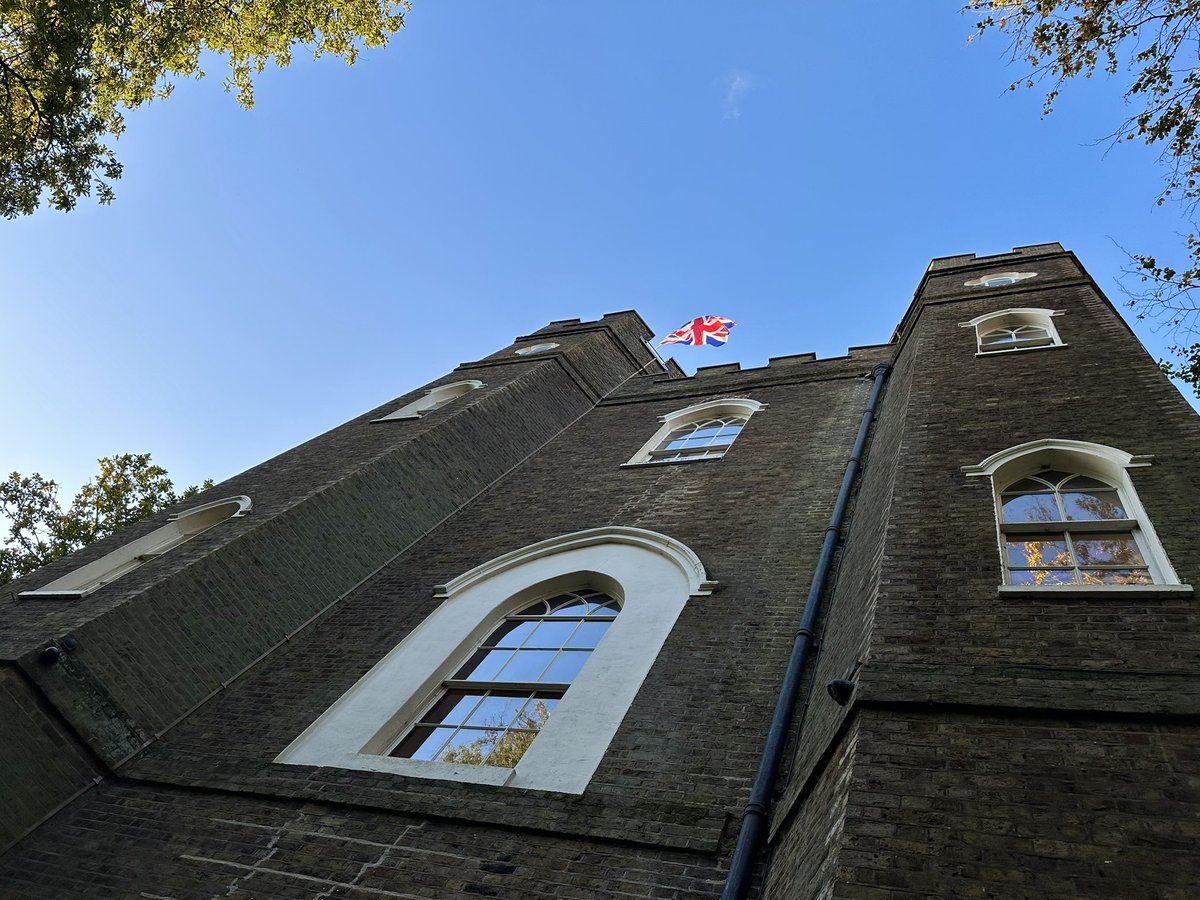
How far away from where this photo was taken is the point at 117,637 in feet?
25.8

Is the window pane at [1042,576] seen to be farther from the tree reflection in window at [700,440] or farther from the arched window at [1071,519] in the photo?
the tree reflection in window at [700,440]

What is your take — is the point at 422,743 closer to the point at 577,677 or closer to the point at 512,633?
the point at 577,677

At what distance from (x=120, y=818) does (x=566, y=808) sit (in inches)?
153

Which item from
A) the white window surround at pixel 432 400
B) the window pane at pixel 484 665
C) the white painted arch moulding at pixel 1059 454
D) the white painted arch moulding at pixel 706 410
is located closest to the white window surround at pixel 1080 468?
the white painted arch moulding at pixel 1059 454

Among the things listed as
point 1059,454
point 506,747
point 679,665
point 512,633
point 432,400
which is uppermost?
point 432,400

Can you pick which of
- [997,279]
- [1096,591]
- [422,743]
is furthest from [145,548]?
[997,279]

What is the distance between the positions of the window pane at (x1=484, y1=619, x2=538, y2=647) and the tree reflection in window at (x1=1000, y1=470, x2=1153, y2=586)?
4.68m

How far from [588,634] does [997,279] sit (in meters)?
10.2

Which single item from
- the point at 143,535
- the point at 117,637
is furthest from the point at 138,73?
the point at 117,637

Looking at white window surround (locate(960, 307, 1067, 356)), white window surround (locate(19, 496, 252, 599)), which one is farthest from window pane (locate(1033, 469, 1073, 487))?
white window surround (locate(19, 496, 252, 599))

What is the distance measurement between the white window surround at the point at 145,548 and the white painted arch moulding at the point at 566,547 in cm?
316

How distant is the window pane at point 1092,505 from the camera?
6230 mm

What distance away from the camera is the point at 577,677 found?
727cm

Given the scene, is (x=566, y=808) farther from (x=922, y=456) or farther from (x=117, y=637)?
(x=117, y=637)
